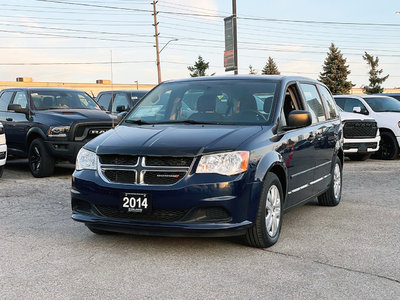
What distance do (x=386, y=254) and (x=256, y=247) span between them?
1.16 m

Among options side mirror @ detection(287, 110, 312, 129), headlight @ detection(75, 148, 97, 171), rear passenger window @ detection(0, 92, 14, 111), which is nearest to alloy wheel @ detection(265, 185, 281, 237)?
side mirror @ detection(287, 110, 312, 129)

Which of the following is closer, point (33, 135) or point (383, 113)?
point (33, 135)

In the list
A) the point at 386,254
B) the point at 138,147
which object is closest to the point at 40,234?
the point at 138,147

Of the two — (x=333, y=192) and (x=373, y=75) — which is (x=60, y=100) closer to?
(x=333, y=192)

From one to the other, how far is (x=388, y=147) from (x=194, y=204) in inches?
433

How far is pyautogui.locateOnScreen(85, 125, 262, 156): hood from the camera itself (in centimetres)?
486

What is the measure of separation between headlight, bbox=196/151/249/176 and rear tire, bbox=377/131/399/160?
10.5 metres

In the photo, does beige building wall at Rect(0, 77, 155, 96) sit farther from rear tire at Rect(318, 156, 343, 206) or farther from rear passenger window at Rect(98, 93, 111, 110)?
rear tire at Rect(318, 156, 343, 206)

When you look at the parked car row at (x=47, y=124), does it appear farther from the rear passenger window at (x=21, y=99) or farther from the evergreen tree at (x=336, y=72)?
the evergreen tree at (x=336, y=72)

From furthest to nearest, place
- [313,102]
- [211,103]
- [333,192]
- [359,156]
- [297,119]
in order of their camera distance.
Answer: [359,156] → [333,192] → [313,102] → [211,103] → [297,119]

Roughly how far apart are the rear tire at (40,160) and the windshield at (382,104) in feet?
28.6

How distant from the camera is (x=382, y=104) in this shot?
15.0 metres

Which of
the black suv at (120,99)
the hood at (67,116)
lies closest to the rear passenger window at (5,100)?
the hood at (67,116)

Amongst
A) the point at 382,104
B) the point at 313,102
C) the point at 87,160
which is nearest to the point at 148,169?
the point at 87,160
